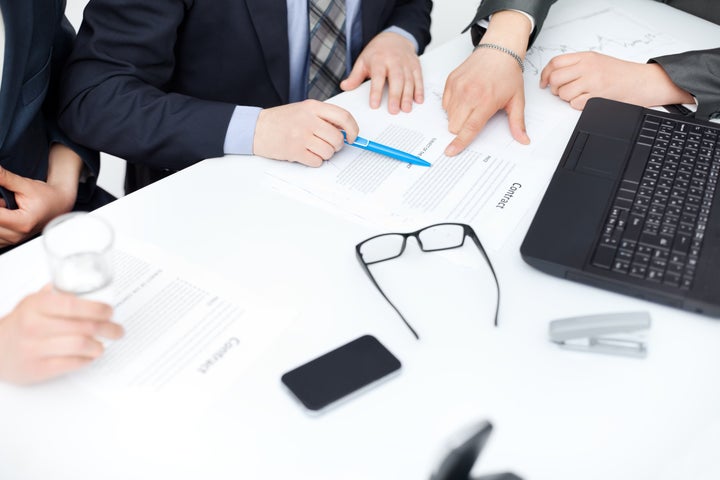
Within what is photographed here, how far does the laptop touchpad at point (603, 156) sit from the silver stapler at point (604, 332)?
0.28m

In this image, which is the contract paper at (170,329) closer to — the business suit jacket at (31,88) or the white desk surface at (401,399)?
the white desk surface at (401,399)

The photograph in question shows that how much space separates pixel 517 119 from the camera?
1.05 metres

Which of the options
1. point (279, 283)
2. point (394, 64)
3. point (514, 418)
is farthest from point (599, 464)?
point (394, 64)

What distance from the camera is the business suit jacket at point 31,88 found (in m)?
0.97

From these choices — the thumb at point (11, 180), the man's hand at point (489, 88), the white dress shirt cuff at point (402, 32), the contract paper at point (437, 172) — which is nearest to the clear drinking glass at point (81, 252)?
the contract paper at point (437, 172)

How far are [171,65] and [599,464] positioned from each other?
0.90 m

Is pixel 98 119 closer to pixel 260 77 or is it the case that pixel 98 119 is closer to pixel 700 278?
pixel 260 77

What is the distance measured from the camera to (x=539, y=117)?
3.60ft

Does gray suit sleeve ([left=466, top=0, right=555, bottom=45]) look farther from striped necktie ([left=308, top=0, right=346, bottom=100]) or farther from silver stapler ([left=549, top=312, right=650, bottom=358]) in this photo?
silver stapler ([left=549, top=312, right=650, bottom=358])

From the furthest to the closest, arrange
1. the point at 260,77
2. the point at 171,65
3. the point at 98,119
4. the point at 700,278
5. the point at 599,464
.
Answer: the point at 260,77
the point at 171,65
the point at 98,119
the point at 700,278
the point at 599,464

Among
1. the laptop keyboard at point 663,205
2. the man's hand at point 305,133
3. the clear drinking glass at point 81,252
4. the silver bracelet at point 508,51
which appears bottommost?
the clear drinking glass at point 81,252

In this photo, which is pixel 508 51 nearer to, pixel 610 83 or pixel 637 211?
pixel 610 83

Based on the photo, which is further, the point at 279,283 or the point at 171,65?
the point at 171,65

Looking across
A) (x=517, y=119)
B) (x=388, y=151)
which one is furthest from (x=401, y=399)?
(x=517, y=119)
